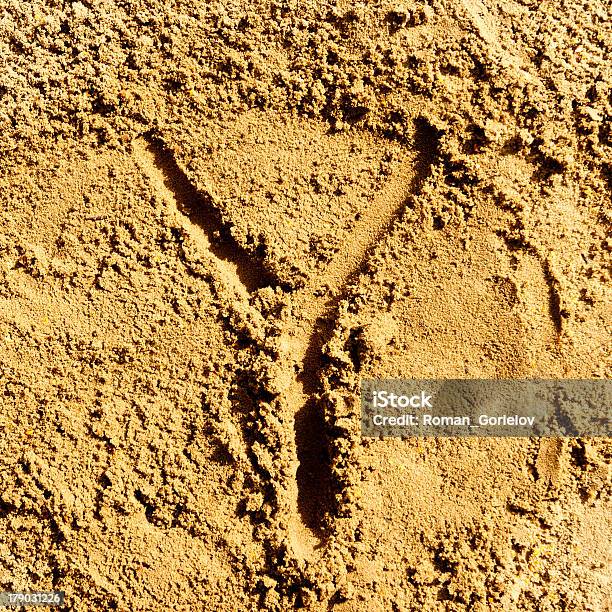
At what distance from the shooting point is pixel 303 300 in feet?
5.83

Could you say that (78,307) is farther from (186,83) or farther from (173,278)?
(186,83)

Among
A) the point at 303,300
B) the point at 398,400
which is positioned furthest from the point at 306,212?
the point at 398,400

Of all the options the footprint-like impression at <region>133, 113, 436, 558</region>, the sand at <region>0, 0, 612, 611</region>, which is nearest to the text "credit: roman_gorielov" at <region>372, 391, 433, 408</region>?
the sand at <region>0, 0, 612, 611</region>

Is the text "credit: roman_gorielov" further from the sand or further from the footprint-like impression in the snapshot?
the footprint-like impression

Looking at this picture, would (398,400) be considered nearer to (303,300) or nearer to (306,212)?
(303,300)

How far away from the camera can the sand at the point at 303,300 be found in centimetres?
173

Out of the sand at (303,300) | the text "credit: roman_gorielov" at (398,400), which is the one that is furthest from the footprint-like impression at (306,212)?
the text "credit: roman_gorielov" at (398,400)

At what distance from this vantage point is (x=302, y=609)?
1.69m

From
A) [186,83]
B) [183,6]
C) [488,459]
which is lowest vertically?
[488,459]

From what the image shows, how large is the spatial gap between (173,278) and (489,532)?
52.3 inches

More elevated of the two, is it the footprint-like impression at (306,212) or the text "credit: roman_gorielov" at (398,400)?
the footprint-like impression at (306,212)

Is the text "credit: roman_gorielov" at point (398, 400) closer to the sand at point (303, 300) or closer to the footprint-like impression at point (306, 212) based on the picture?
the sand at point (303, 300)

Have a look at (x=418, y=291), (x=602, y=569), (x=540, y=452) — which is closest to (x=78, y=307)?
(x=418, y=291)

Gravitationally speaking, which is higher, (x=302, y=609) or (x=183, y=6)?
(x=183, y=6)
